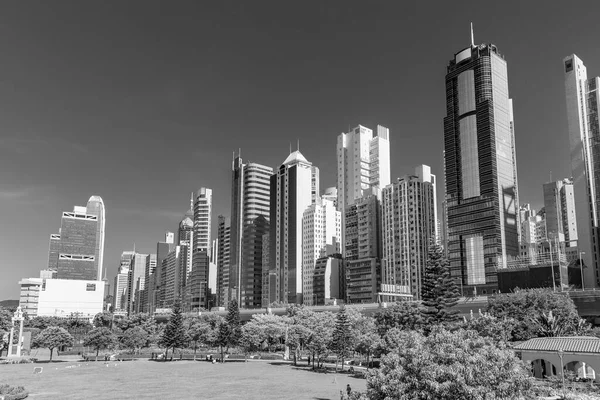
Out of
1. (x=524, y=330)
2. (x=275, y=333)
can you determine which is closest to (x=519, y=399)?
(x=524, y=330)

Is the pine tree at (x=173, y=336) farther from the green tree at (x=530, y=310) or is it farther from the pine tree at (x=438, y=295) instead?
the green tree at (x=530, y=310)

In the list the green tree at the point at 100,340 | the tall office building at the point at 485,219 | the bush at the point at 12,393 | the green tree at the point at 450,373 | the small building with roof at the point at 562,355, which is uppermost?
the tall office building at the point at 485,219

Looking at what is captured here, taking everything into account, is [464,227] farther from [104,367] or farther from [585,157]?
[104,367]

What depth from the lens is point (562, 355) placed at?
46.8 meters

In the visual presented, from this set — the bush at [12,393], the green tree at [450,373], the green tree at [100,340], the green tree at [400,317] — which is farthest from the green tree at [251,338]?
the green tree at [450,373]

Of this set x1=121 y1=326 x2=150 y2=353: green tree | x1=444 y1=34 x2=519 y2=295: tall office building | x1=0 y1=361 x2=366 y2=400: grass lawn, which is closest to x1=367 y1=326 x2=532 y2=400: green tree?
x1=0 y1=361 x2=366 y2=400: grass lawn

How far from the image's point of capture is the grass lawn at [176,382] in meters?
49.2

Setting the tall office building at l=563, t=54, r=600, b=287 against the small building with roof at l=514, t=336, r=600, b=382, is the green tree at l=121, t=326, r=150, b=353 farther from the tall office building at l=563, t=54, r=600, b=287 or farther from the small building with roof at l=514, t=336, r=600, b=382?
the tall office building at l=563, t=54, r=600, b=287

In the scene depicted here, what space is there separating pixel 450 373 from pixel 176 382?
4490 cm

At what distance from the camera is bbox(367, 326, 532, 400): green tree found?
22.1m

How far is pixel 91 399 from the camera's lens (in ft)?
151

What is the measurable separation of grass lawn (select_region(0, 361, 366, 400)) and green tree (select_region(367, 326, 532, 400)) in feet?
81.5

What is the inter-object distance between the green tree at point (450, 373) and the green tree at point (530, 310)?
162ft

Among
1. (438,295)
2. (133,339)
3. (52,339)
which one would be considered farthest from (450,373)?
(133,339)
